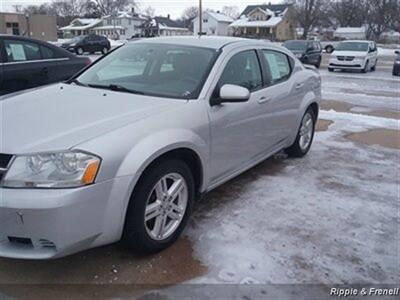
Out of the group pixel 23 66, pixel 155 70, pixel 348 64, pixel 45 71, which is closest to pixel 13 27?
pixel 348 64

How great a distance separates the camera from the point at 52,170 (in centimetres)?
251

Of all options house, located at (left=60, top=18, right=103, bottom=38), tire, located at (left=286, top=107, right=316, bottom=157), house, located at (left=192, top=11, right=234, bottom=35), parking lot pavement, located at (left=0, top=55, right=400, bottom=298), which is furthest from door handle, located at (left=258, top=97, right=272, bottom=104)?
house, located at (left=60, top=18, right=103, bottom=38)

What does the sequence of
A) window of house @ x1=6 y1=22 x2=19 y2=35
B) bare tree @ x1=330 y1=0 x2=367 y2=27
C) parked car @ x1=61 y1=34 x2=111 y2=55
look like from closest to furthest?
parked car @ x1=61 y1=34 x2=111 y2=55 < window of house @ x1=6 y1=22 x2=19 y2=35 < bare tree @ x1=330 y1=0 x2=367 y2=27

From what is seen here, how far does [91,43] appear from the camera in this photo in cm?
3238

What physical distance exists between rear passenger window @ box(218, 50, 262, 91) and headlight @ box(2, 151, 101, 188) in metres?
1.59

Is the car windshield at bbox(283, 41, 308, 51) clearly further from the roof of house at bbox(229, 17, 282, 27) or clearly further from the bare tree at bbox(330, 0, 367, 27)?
the bare tree at bbox(330, 0, 367, 27)

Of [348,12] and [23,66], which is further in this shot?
[348,12]

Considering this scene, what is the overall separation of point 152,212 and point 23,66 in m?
4.85

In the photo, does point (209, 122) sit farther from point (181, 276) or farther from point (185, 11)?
point (185, 11)

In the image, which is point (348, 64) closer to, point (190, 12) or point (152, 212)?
point (152, 212)

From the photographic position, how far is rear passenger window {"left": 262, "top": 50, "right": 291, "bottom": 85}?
4.68 metres

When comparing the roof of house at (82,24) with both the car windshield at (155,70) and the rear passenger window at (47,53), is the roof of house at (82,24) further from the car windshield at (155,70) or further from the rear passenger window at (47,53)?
the car windshield at (155,70)

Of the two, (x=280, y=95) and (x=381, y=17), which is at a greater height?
(x=280, y=95)

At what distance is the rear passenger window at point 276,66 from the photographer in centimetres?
468
